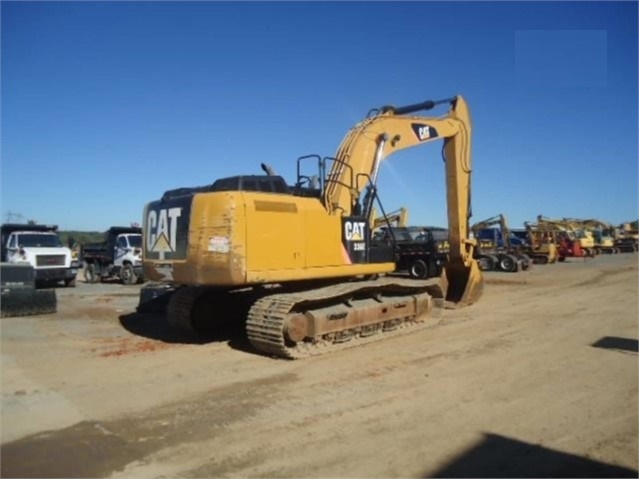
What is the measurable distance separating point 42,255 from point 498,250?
66.5 ft

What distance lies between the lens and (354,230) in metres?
9.98

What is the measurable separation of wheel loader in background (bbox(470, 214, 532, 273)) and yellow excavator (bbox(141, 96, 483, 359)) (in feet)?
47.5

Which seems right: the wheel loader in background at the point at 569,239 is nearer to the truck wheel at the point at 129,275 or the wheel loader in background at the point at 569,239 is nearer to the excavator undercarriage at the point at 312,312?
the truck wheel at the point at 129,275

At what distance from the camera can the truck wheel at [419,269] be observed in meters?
22.6

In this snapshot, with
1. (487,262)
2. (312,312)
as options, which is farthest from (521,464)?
(487,262)

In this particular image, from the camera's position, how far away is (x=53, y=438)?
16.6ft

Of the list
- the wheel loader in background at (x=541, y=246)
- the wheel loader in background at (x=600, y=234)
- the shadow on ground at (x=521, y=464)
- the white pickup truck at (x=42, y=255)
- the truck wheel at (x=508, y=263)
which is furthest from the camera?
the wheel loader in background at (x=600, y=234)

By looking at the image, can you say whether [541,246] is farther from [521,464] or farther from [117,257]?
[521,464]

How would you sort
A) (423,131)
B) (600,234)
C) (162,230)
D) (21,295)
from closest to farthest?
(162,230) < (423,131) < (21,295) < (600,234)

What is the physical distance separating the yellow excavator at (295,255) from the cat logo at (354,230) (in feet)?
0.06

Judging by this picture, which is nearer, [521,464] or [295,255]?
[521,464]

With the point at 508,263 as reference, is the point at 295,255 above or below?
above

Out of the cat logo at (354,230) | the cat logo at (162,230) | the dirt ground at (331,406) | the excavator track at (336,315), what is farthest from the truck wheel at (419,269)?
the cat logo at (162,230)

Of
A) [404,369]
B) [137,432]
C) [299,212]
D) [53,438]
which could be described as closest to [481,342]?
[404,369]
